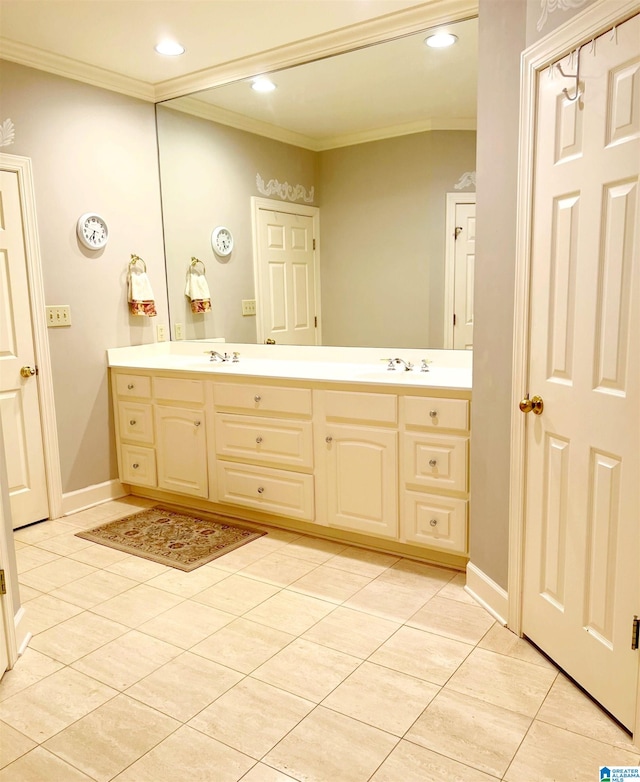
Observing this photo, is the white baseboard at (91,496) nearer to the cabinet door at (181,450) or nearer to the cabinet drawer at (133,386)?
the cabinet door at (181,450)

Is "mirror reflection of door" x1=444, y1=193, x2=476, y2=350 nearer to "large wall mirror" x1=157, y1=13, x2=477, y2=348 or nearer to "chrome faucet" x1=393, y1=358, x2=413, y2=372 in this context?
"large wall mirror" x1=157, y1=13, x2=477, y2=348

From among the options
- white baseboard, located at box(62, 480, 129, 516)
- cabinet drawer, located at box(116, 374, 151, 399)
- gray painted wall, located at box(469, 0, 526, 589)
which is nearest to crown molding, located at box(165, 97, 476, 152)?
gray painted wall, located at box(469, 0, 526, 589)

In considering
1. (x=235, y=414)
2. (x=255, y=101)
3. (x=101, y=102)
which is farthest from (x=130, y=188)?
(x=235, y=414)

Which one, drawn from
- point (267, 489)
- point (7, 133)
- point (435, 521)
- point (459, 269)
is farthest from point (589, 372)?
point (7, 133)

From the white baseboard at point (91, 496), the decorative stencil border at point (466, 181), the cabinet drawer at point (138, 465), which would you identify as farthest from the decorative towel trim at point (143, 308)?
the decorative stencil border at point (466, 181)

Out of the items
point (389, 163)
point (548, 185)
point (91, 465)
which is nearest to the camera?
point (548, 185)

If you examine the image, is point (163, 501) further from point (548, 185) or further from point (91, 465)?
point (548, 185)

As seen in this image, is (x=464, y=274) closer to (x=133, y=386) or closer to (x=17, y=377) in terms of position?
(x=133, y=386)

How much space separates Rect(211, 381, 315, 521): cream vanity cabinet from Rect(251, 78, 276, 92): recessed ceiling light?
1.69m

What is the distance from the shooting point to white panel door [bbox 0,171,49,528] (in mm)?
3191

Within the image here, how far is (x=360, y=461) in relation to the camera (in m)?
2.87

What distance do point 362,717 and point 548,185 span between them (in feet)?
5.55

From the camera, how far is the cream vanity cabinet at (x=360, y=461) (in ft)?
9.10

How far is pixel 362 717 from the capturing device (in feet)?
5.90
